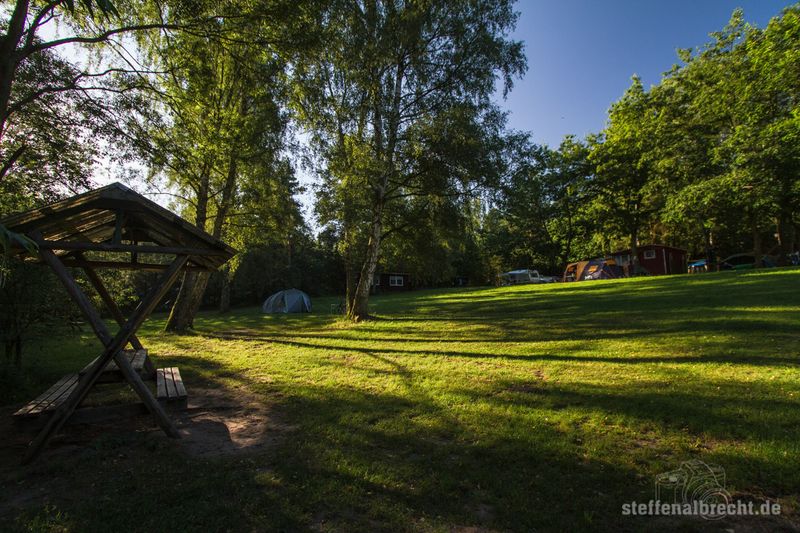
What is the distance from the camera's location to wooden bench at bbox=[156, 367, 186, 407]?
4.32 metres

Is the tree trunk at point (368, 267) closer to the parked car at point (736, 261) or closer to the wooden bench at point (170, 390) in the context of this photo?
the wooden bench at point (170, 390)

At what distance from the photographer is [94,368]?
396 cm

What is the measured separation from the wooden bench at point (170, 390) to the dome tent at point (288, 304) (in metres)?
20.4

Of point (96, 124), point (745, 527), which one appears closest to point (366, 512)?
point (745, 527)

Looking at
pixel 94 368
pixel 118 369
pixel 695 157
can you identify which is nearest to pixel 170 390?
pixel 118 369

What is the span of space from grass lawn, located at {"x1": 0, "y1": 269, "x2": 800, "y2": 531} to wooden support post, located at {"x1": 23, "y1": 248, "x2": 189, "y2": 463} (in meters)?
0.25

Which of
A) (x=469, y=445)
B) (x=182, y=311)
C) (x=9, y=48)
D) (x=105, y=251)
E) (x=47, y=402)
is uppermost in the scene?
(x=9, y=48)

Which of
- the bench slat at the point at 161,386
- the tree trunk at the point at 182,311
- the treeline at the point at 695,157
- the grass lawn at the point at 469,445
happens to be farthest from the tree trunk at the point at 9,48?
the treeline at the point at 695,157

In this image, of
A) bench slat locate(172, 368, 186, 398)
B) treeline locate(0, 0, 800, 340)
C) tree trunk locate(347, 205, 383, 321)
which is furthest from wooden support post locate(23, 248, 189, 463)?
tree trunk locate(347, 205, 383, 321)

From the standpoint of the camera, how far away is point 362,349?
30.9ft

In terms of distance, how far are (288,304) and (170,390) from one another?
2180cm

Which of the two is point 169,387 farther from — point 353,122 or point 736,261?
point 736,261

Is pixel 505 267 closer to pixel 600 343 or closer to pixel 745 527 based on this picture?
pixel 600 343

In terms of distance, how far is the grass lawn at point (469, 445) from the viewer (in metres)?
2.75
